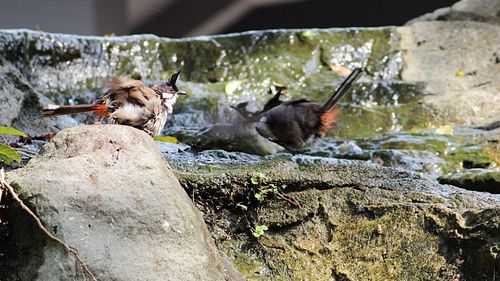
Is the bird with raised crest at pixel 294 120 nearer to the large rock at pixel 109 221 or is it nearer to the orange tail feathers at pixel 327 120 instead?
the orange tail feathers at pixel 327 120

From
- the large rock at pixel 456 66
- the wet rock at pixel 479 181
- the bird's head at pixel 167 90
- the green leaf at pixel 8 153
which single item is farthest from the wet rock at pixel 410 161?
the green leaf at pixel 8 153

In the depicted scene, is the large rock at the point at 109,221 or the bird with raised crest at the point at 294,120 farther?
the bird with raised crest at the point at 294,120

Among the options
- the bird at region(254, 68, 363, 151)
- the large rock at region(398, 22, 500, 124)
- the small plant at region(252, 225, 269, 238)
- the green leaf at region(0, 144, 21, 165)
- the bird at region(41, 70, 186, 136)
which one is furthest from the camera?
the large rock at region(398, 22, 500, 124)

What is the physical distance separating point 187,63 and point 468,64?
3.44 m

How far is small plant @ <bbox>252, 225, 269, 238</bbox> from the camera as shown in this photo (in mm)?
3670

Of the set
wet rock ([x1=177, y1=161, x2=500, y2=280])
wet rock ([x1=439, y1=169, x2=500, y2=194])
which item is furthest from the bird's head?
wet rock ([x1=439, y1=169, x2=500, y2=194])

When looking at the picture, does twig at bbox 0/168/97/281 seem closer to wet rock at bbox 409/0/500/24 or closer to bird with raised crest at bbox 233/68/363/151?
bird with raised crest at bbox 233/68/363/151

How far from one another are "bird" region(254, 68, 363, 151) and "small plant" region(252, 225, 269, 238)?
2485mm

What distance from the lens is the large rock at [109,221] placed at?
2.81m

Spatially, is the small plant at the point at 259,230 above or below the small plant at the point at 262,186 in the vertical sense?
below

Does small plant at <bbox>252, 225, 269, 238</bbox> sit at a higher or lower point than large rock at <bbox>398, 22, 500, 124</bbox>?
higher

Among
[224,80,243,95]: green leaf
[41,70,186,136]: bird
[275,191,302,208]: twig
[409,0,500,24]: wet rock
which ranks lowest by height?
[224,80,243,95]: green leaf

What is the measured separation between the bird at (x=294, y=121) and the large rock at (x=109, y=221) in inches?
119

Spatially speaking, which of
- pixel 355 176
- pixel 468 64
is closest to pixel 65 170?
pixel 355 176
